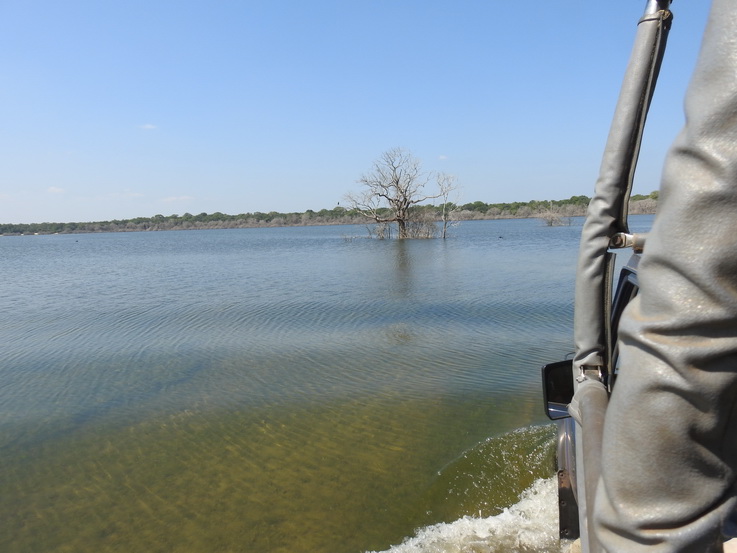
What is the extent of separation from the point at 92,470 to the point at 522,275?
16.9 meters

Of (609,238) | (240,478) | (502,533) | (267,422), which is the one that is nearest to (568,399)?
(609,238)

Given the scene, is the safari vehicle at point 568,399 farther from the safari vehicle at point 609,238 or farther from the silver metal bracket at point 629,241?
the silver metal bracket at point 629,241

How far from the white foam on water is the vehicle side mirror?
155 cm

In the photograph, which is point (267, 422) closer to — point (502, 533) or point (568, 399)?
point (502, 533)

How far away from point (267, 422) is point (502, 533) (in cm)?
332

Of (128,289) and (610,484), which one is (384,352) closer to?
(610,484)

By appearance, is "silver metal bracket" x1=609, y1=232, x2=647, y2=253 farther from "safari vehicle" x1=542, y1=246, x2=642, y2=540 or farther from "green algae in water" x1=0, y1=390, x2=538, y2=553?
"green algae in water" x1=0, y1=390, x2=538, y2=553

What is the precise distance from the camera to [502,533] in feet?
14.8

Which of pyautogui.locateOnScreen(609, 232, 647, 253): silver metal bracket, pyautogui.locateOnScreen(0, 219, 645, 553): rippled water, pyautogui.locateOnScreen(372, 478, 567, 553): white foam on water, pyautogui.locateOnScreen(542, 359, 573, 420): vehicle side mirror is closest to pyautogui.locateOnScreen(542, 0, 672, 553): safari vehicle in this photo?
pyautogui.locateOnScreen(609, 232, 647, 253): silver metal bracket

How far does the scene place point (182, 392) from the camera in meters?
8.08

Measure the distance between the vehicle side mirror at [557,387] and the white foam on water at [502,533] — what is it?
5.07 ft

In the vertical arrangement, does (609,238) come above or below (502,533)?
above

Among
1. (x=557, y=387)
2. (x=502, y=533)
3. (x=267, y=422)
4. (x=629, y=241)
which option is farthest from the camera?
(x=267, y=422)

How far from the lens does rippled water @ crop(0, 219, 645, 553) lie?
487cm
